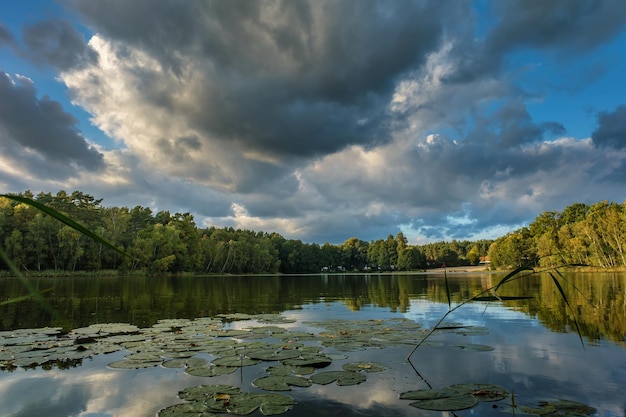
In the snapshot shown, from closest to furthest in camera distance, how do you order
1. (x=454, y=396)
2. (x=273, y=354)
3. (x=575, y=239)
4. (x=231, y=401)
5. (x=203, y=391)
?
(x=231, y=401), (x=454, y=396), (x=203, y=391), (x=273, y=354), (x=575, y=239)

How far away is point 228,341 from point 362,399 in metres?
4.75

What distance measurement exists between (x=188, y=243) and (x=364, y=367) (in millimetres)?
98088

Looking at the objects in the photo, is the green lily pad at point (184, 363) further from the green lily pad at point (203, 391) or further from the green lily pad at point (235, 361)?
the green lily pad at point (203, 391)

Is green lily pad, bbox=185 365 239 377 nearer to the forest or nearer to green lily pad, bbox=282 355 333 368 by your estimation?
green lily pad, bbox=282 355 333 368

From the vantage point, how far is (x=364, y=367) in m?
7.05

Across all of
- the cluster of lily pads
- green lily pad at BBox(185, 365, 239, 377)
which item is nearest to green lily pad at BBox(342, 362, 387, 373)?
the cluster of lily pads

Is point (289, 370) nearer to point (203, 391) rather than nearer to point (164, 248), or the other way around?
point (203, 391)

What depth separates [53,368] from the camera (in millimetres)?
7367

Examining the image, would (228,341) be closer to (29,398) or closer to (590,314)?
(29,398)

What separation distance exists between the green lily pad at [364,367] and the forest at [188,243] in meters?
32.6

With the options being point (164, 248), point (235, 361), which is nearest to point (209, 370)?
point (235, 361)

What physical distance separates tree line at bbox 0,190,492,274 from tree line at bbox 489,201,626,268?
1979 inches

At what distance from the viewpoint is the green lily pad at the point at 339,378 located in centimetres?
620

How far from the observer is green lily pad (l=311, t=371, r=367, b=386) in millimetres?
6199
